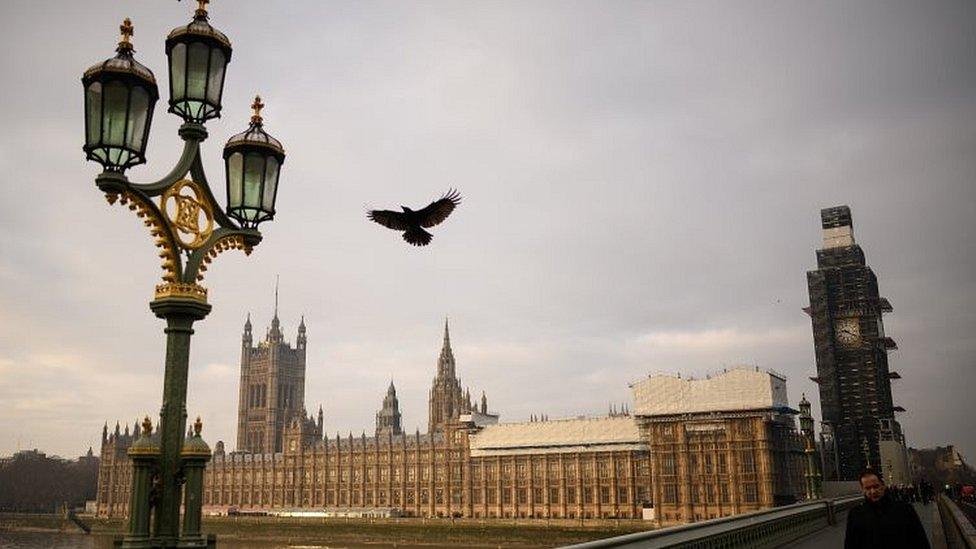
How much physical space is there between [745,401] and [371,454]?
55.9 metres

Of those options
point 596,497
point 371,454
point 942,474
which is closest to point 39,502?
point 371,454

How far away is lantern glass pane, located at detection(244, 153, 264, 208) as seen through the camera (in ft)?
25.4

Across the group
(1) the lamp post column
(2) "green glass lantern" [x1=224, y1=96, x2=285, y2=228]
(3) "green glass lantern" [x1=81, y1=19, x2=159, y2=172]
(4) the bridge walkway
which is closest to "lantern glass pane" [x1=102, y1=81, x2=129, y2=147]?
(3) "green glass lantern" [x1=81, y1=19, x2=159, y2=172]

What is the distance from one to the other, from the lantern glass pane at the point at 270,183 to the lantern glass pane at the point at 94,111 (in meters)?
1.66

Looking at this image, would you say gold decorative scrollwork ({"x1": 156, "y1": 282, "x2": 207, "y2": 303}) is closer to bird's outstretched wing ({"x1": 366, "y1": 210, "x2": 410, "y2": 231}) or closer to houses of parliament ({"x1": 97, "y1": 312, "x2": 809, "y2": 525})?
bird's outstretched wing ({"x1": 366, "y1": 210, "x2": 410, "y2": 231})

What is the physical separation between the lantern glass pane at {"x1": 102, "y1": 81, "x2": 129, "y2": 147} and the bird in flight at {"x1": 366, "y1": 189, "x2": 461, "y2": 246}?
3352 millimetres

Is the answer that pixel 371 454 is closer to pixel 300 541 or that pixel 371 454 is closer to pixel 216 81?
pixel 300 541

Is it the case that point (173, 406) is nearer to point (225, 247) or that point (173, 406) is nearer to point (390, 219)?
point (225, 247)

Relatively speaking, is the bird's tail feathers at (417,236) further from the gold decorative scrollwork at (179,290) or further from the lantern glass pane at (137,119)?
the lantern glass pane at (137,119)

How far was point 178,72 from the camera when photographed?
728 centimetres

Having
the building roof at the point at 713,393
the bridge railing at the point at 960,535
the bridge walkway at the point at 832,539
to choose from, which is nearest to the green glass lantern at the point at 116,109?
the bridge railing at the point at 960,535

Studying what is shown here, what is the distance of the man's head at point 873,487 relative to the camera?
22.6ft

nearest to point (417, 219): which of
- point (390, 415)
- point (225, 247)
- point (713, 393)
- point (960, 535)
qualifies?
point (225, 247)

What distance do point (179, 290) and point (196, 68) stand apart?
7.34ft
